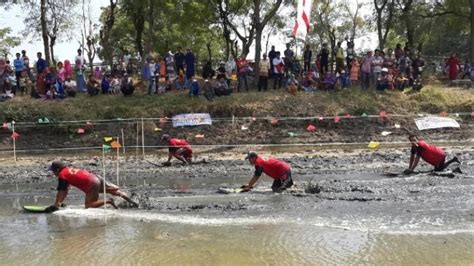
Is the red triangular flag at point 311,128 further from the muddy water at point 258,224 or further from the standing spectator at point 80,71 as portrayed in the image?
the standing spectator at point 80,71

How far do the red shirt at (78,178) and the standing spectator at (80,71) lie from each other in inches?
619

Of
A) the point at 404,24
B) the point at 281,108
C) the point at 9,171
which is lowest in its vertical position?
the point at 9,171

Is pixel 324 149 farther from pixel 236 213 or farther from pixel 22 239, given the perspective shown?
pixel 22 239

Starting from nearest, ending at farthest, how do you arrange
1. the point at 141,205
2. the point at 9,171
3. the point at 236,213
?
1. the point at 236,213
2. the point at 141,205
3. the point at 9,171

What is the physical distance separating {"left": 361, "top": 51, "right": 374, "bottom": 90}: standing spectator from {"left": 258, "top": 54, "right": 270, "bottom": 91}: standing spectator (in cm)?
452

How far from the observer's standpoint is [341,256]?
9.78m

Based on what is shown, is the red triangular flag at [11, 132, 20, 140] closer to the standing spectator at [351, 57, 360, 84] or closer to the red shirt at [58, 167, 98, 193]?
the red shirt at [58, 167, 98, 193]

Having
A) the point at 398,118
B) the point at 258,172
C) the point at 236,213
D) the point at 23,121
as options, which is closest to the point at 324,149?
the point at 398,118

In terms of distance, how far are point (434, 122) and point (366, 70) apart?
3.96 meters

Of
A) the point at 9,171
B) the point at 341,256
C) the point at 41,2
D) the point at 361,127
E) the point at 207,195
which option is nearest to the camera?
the point at 341,256

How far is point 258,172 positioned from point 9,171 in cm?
1018

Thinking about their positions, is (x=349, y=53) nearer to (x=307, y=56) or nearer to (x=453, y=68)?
(x=307, y=56)

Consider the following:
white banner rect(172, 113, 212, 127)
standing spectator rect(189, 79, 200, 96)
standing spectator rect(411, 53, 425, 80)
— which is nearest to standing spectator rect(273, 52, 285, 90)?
standing spectator rect(189, 79, 200, 96)

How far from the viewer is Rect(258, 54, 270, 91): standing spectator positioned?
28.1 meters
